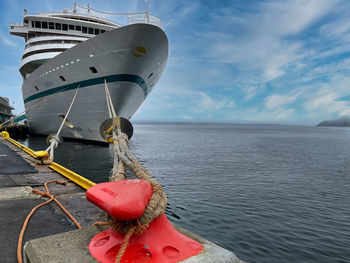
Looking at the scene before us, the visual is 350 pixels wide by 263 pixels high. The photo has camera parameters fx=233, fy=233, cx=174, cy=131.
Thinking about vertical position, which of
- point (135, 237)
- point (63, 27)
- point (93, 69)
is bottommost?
point (135, 237)

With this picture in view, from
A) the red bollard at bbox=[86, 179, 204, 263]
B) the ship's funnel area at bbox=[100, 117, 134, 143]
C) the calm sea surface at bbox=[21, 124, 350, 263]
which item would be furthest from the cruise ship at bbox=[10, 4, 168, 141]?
the red bollard at bbox=[86, 179, 204, 263]

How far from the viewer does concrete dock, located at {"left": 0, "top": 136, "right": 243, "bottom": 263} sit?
2.53 m

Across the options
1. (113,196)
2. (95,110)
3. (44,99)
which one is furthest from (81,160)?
(113,196)

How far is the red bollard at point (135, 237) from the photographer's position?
7.27ft

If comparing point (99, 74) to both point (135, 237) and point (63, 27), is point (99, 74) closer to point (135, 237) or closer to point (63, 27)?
point (63, 27)

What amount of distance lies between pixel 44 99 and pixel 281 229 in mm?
19966

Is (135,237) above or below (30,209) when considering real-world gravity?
Answer: above

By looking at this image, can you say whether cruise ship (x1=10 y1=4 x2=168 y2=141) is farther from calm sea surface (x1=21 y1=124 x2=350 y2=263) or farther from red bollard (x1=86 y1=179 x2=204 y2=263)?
red bollard (x1=86 y1=179 x2=204 y2=263)

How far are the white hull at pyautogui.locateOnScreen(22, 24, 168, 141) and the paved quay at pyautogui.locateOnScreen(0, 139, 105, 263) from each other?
944cm

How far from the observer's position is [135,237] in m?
2.53

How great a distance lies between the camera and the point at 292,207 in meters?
9.78

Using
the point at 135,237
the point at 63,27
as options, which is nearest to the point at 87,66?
the point at 63,27

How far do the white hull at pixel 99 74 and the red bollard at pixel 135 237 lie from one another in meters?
12.3

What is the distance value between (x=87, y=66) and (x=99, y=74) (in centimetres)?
93
